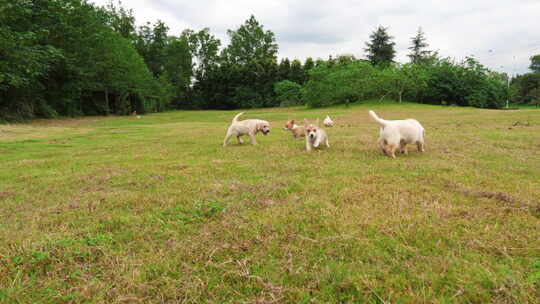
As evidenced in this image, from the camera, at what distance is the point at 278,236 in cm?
293

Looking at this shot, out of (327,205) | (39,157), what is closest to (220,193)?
(327,205)

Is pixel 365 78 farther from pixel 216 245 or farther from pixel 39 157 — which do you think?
pixel 216 245

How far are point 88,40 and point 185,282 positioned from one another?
41.2 metres

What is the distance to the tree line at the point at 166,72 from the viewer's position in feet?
85.0

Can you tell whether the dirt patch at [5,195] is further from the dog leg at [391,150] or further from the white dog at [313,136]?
the dog leg at [391,150]

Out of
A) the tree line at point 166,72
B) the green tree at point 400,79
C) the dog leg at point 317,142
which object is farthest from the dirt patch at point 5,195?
the green tree at point 400,79

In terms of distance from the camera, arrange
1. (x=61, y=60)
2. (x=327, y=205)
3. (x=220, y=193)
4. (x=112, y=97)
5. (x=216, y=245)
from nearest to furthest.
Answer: (x=216, y=245) < (x=327, y=205) < (x=220, y=193) < (x=61, y=60) < (x=112, y=97)

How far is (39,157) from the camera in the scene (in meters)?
8.82

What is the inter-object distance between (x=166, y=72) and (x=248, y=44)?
22356 mm

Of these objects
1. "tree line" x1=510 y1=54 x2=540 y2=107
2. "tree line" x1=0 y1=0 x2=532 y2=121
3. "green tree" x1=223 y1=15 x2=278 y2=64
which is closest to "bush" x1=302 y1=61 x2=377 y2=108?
"tree line" x1=0 y1=0 x2=532 y2=121

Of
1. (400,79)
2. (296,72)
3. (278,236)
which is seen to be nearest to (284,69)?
(296,72)

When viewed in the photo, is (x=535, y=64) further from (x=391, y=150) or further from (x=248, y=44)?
(x=391, y=150)

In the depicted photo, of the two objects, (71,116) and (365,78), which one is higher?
(365,78)

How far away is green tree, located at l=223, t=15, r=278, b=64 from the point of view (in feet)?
236
